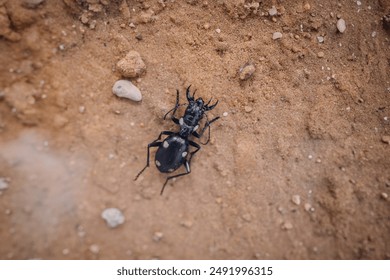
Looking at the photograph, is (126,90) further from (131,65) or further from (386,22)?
(386,22)

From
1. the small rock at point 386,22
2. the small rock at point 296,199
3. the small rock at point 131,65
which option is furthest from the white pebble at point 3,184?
the small rock at point 386,22

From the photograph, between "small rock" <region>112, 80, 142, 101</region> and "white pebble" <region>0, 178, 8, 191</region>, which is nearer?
"white pebble" <region>0, 178, 8, 191</region>

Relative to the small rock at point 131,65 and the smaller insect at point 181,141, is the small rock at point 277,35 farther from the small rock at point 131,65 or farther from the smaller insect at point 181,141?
the small rock at point 131,65

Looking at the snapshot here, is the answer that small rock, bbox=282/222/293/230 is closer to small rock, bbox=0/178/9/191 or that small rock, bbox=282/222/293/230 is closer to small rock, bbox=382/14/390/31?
small rock, bbox=382/14/390/31

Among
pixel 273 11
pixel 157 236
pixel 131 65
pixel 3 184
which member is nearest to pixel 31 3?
pixel 131 65

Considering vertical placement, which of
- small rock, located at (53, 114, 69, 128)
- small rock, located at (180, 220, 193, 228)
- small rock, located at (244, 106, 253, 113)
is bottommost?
small rock, located at (180, 220, 193, 228)

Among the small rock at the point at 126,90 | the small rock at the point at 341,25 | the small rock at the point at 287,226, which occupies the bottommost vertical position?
the small rock at the point at 287,226

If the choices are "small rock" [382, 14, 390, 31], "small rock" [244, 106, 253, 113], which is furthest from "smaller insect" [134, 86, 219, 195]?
"small rock" [382, 14, 390, 31]
